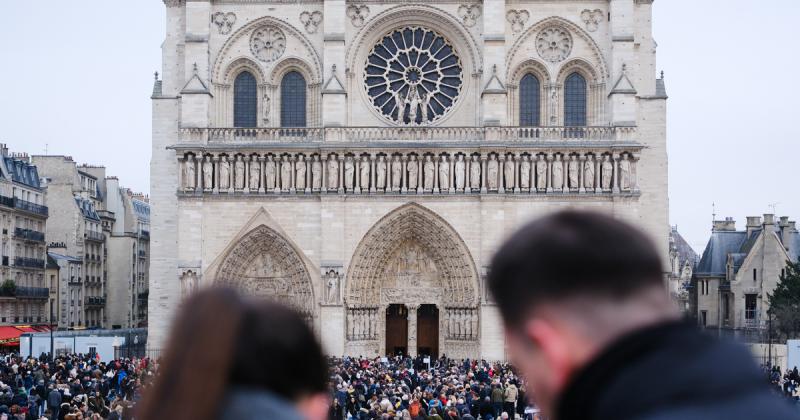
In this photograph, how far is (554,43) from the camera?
32.0m

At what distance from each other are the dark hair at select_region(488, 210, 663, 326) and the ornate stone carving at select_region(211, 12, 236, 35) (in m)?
31.3

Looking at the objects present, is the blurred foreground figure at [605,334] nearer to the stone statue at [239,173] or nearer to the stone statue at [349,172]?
the stone statue at [349,172]

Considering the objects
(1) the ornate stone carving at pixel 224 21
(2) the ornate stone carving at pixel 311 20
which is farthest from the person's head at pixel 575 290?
(1) the ornate stone carving at pixel 224 21

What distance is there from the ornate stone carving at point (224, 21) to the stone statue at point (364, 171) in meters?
5.52

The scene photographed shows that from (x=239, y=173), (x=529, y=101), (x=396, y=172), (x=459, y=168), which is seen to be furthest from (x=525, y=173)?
(x=239, y=173)

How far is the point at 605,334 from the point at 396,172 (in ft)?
96.9

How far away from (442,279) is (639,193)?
6.07m

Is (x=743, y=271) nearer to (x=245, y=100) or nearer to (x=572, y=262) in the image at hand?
(x=245, y=100)

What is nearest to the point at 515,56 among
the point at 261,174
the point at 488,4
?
the point at 488,4

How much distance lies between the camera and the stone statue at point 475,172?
30.9 metres

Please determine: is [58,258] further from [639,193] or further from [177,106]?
[639,193]

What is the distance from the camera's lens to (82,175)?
1999 inches

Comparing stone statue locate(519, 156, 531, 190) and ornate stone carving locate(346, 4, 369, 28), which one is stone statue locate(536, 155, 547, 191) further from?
ornate stone carving locate(346, 4, 369, 28)

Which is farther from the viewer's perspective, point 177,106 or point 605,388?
point 177,106
